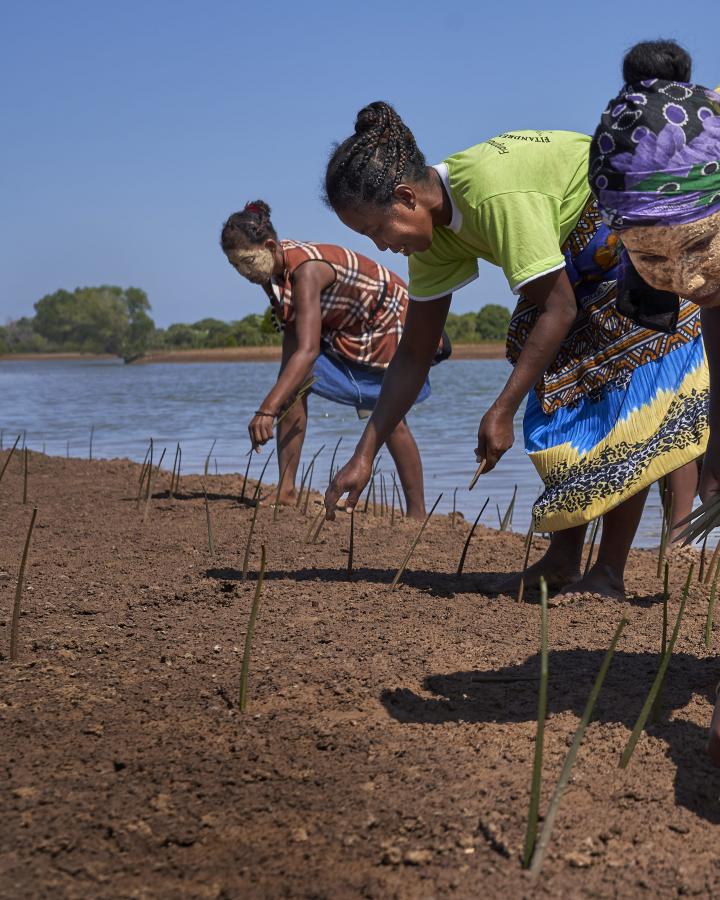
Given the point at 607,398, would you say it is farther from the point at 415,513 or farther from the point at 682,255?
the point at 415,513

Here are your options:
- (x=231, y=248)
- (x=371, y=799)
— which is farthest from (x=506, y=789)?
(x=231, y=248)

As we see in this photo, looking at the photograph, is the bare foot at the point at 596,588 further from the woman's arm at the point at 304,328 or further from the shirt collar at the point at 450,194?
the woman's arm at the point at 304,328

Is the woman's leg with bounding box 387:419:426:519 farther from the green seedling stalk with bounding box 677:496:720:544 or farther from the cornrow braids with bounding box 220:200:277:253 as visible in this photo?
the green seedling stalk with bounding box 677:496:720:544

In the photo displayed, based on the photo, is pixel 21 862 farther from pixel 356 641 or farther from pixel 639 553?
pixel 639 553

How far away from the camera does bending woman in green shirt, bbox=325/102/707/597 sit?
2971 millimetres

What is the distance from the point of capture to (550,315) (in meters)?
2.98

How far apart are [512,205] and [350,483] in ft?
3.14

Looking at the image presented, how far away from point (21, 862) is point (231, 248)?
13.2 feet

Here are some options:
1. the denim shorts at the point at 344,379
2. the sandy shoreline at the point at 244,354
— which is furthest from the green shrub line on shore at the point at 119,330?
the denim shorts at the point at 344,379

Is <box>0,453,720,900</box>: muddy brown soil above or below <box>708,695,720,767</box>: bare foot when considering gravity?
below

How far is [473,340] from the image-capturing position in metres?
41.8

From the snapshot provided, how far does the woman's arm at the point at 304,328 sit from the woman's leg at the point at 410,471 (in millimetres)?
620

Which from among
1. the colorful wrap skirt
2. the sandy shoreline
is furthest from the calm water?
the sandy shoreline

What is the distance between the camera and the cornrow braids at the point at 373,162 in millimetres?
2971
